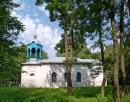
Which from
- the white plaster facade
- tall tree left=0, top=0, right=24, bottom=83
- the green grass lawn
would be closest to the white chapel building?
the white plaster facade

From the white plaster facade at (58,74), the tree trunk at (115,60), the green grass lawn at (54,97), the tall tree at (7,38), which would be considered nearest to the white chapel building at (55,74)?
the white plaster facade at (58,74)

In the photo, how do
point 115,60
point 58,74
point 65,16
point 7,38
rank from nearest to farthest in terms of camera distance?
point 7,38 < point 115,60 < point 65,16 < point 58,74

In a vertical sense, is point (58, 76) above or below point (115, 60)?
above

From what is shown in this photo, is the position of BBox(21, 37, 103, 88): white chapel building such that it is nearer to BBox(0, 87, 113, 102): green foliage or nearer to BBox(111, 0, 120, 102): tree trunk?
BBox(0, 87, 113, 102): green foliage

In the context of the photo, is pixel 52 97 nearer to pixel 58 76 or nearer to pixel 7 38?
pixel 7 38

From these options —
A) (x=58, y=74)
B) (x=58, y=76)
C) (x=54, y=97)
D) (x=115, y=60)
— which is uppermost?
(x=58, y=74)

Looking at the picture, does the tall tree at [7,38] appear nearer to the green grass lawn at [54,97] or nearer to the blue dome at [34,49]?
the green grass lawn at [54,97]

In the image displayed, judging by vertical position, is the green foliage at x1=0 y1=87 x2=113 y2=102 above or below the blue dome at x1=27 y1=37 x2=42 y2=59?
below

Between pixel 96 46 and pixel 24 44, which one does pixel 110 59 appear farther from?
pixel 24 44

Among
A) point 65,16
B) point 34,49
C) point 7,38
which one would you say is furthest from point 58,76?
point 7,38

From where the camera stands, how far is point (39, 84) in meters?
57.3

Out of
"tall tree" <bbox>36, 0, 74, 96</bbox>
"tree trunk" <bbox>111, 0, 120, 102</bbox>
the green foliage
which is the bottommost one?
the green foliage

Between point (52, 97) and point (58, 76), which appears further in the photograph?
point (58, 76)

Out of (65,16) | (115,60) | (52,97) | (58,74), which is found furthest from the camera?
(58,74)
